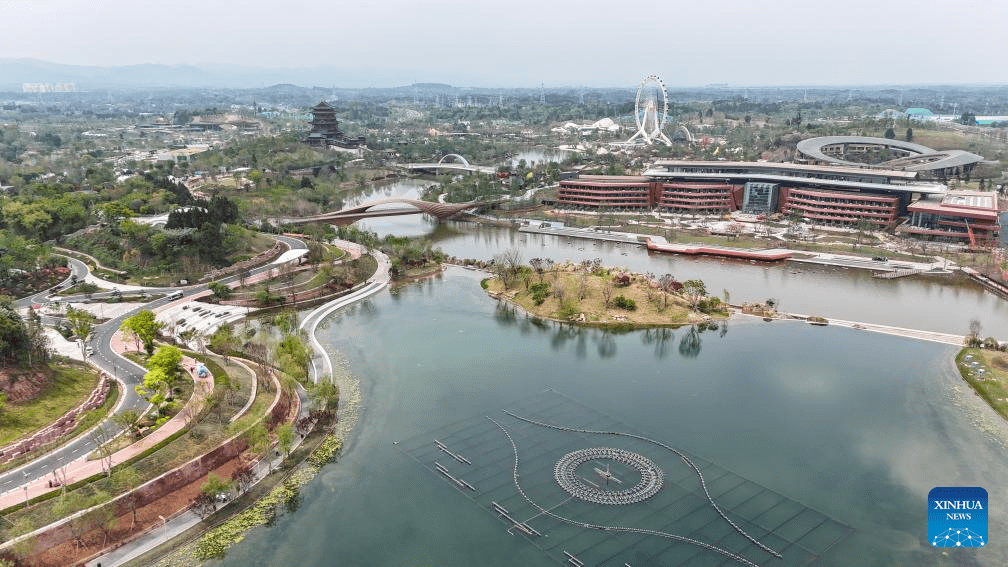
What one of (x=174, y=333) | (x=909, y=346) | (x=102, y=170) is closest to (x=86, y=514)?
(x=174, y=333)

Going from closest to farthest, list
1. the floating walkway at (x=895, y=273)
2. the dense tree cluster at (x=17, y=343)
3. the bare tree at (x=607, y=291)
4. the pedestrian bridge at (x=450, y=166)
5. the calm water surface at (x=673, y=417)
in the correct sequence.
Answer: the calm water surface at (x=673, y=417), the dense tree cluster at (x=17, y=343), the bare tree at (x=607, y=291), the floating walkway at (x=895, y=273), the pedestrian bridge at (x=450, y=166)

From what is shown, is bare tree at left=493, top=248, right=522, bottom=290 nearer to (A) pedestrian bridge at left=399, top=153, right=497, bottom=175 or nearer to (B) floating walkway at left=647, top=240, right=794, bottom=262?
(B) floating walkway at left=647, top=240, right=794, bottom=262

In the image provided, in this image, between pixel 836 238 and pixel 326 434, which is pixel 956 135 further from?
pixel 326 434

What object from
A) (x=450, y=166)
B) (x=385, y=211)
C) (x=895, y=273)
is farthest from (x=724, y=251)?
(x=450, y=166)

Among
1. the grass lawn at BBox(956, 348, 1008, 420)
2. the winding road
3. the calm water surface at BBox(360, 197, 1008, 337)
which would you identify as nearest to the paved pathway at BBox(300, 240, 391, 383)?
the winding road

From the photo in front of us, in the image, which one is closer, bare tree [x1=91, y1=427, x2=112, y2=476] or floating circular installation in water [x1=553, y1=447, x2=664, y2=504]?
bare tree [x1=91, y1=427, x2=112, y2=476]

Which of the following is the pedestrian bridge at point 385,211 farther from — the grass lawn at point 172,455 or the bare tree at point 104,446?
the bare tree at point 104,446

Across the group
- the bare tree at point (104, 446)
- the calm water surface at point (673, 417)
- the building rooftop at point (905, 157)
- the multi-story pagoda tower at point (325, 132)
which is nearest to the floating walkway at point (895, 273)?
the calm water surface at point (673, 417)
